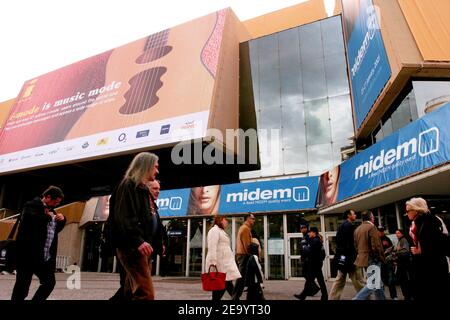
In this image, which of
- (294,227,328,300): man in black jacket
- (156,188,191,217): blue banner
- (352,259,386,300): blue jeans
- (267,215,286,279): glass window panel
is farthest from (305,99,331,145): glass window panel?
(352,259,386,300): blue jeans

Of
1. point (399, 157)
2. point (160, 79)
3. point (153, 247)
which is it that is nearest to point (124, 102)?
point (160, 79)

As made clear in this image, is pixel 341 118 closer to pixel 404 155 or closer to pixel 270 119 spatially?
pixel 270 119

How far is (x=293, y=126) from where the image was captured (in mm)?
17781

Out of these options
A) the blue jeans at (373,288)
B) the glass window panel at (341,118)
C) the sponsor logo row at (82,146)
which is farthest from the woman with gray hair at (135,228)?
the sponsor logo row at (82,146)

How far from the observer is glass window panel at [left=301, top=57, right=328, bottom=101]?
17.5 m

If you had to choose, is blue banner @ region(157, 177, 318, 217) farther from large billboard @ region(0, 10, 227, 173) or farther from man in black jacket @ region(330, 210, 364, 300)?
man in black jacket @ region(330, 210, 364, 300)

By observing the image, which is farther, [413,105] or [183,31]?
[183,31]

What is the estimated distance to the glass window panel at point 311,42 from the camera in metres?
18.4

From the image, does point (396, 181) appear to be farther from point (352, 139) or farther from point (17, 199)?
point (17, 199)

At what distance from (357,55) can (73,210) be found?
1701 centimetres

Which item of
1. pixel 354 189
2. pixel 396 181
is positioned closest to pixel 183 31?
pixel 354 189

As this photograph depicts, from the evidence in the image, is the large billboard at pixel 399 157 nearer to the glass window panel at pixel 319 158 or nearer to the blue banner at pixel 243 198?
the blue banner at pixel 243 198

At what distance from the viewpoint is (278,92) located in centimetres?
1881

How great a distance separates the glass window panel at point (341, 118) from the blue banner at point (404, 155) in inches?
198
